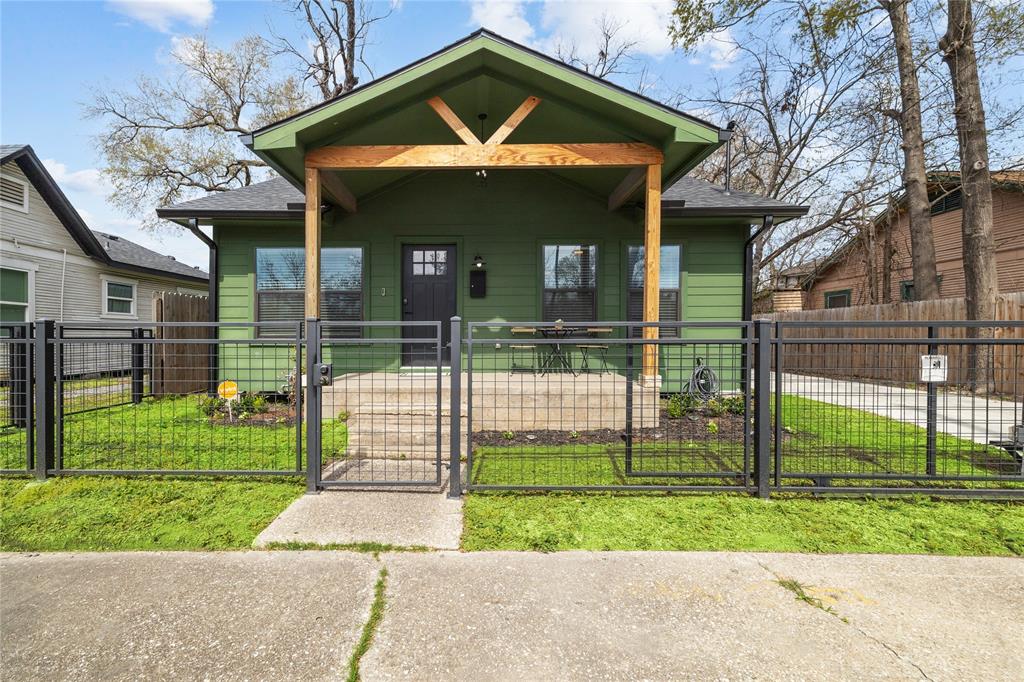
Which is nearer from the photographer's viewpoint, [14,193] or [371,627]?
[371,627]

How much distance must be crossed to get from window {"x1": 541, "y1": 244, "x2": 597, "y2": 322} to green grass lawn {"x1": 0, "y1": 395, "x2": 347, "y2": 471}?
140 inches

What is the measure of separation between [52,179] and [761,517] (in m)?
16.0

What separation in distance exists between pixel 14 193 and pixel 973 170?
1958 centimetres

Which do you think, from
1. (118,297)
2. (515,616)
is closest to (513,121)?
(515,616)

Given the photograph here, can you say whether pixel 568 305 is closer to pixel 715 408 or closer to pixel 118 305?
pixel 715 408

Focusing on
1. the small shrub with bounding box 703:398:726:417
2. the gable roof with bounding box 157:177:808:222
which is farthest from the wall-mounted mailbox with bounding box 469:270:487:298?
the small shrub with bounding box 703:398:726:417

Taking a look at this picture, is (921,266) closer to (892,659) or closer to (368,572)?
(892,659)

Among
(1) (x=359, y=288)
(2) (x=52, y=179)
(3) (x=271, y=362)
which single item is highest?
(2) (x=52, y=179)

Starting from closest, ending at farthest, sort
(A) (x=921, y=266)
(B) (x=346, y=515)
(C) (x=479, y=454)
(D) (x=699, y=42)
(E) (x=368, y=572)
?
(E) (x=368, y=572), (B) (x=346, y=515), (C) (x=479, y=454), (A) (x=921, y=266), (D) (x=699, y=42)

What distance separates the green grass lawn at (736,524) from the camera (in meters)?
2.62

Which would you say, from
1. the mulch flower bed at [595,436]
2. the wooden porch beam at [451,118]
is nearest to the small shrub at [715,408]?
the mulch flower bed at [595,436]

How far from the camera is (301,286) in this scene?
7359 mm

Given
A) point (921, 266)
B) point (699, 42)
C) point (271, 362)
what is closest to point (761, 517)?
point (271, 362)

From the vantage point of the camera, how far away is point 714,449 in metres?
4.61
